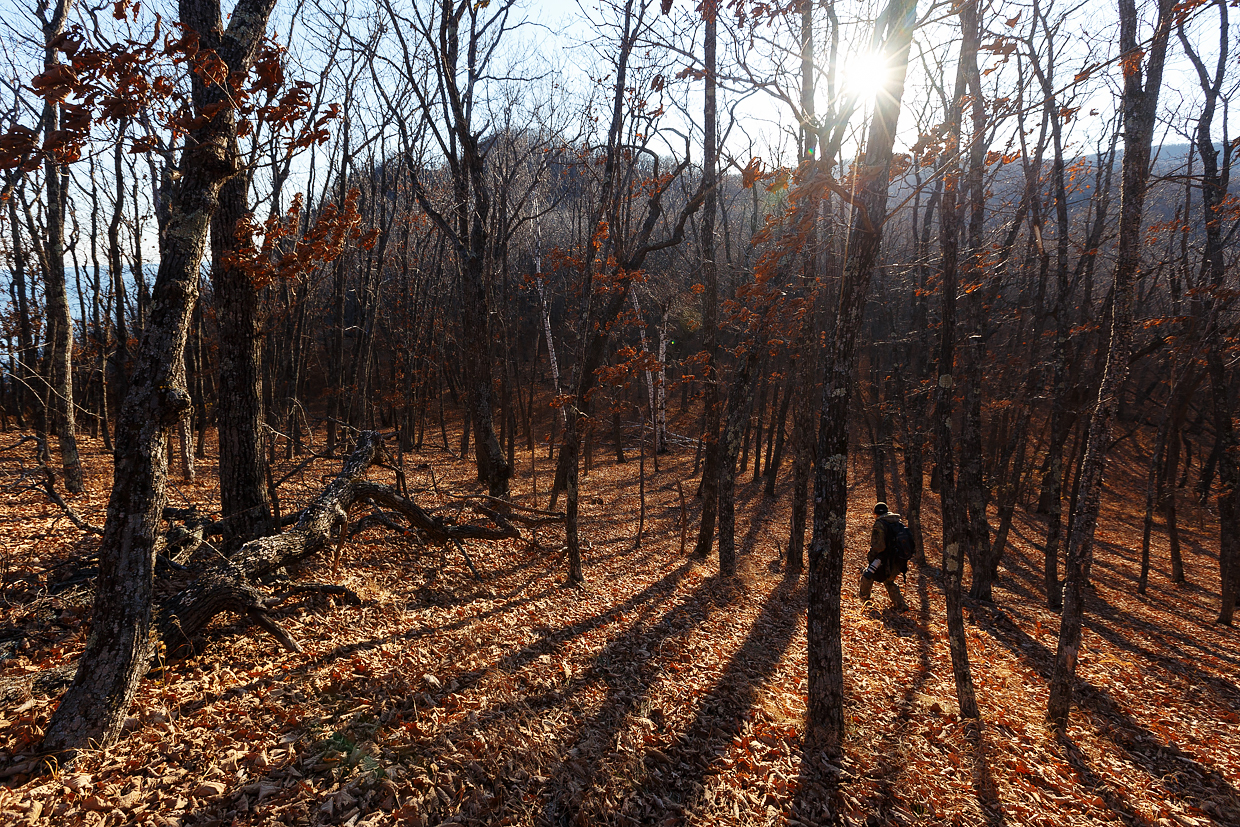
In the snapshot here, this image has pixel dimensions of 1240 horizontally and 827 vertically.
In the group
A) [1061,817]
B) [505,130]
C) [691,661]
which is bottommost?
[1061,817]

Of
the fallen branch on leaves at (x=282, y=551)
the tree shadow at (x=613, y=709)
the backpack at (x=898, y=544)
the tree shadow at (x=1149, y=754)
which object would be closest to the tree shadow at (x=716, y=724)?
the tree shadow at (x=613, y=709)

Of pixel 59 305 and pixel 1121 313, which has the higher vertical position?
pixel 59 305

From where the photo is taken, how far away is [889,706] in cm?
646

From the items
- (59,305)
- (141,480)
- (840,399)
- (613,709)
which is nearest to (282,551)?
(141,480)

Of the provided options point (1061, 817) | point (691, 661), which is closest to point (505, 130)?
point (691, 661)

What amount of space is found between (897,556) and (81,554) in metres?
12.1

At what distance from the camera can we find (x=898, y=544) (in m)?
9.70

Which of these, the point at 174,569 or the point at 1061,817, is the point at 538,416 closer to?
the point at 174,569

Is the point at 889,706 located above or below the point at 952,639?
below

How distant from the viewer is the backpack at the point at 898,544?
9688 millimetres

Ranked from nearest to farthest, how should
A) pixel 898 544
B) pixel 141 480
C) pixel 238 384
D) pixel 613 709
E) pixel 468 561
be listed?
pixel 141 480 → pixel 613 709 → pixel 238 384 → pixel 468 561 → pixel 898 544

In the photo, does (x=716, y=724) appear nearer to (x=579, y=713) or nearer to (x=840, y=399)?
(x=579, y=713)

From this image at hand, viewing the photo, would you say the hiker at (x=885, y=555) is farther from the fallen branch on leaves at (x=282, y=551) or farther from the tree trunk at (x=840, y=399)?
the fallen branch on leaves at (x=282, y=551)

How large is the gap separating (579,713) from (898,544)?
7.04 m
